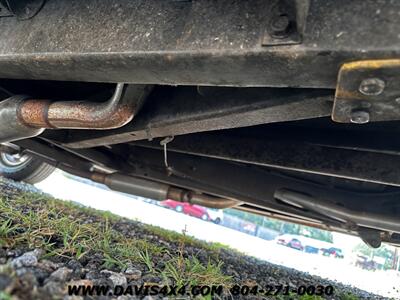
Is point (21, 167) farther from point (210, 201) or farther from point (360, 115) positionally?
point (360, 115)

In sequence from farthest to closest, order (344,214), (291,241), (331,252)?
1. (291,241)
2. (331,252)
3. (344,214)

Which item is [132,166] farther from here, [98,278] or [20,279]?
[20,279]

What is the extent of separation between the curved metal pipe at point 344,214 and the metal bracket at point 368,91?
1147 mm

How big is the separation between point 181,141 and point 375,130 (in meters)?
0.90

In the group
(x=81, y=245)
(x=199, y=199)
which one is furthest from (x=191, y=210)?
(x=81, y=245)

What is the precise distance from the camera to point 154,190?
97.3 inches

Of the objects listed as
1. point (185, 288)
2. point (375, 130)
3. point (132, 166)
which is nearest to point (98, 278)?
point (185, 288)

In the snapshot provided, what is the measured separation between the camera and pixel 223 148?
1.79 metres

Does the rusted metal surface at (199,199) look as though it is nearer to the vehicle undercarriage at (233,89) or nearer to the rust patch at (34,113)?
the vehicle undercarriage at (233,89)

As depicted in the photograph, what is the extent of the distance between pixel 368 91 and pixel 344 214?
4.33ft

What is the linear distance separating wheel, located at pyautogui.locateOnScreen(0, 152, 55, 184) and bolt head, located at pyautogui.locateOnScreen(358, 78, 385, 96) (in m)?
3.24

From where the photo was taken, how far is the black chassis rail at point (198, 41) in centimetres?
81

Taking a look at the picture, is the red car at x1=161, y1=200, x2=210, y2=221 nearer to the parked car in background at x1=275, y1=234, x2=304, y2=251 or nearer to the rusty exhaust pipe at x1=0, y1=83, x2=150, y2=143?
the parked car in background at x1=275, y1=234, x2=304, y2=251

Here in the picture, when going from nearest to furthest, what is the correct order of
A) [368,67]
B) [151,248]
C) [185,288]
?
[368,67] < [185,288] < [151,248]
